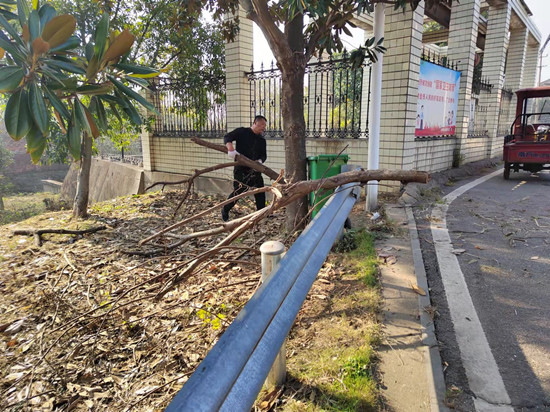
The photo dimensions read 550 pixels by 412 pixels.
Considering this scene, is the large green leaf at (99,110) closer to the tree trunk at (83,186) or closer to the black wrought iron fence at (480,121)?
the tree trunk at (83,186)

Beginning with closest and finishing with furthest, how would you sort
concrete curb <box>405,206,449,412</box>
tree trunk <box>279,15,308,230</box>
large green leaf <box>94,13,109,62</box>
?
large green leaf <box>94,13,109,62</box>, concrete curb <box>405,206,449,412</box>, tree trunk <box>279,15,308,230</box>

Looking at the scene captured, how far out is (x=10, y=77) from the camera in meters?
1.70

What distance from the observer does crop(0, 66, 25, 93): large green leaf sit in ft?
5.44

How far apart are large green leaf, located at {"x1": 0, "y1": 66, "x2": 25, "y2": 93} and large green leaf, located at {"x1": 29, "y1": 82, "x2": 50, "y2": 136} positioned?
3.1 inches

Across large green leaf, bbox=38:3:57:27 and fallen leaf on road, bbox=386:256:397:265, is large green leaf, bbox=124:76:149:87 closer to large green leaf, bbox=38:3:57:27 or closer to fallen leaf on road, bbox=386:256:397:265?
large green leaf, bbox=38:3:57:27

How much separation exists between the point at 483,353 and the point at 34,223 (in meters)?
9.33

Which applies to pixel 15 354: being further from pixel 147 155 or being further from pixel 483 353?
pixel 147 155

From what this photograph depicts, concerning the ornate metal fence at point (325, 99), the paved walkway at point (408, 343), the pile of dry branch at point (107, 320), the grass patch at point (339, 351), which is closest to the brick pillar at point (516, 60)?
the ornate metal fence at point (325, 99)

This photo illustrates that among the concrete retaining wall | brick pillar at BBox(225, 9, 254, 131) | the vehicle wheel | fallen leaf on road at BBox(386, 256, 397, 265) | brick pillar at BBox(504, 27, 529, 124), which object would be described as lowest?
the concrete retaining wall

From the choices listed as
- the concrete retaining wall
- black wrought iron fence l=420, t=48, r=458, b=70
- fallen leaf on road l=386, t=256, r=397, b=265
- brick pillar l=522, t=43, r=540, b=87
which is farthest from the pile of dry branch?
brick pillar l=522, t=43, r=540, b=87

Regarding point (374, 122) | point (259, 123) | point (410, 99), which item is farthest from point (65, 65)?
point (410, 99)

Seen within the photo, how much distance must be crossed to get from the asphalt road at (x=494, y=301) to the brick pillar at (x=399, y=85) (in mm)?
1328

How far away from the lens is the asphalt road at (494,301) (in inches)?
99.3

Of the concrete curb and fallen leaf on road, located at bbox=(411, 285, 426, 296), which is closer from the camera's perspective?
the concrete curb
